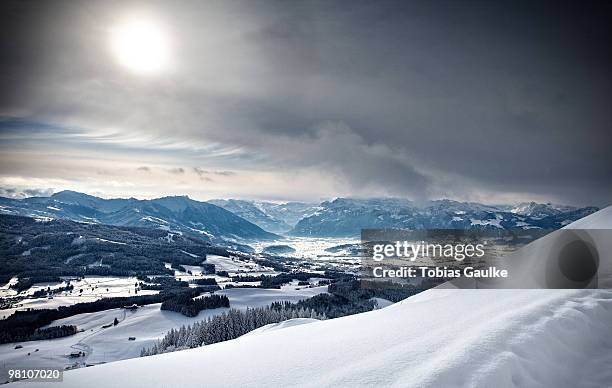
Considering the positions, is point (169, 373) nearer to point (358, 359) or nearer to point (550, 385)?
point (358, 359)

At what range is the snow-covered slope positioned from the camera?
6945 millimetres

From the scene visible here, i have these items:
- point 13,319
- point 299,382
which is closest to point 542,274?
point 299,382

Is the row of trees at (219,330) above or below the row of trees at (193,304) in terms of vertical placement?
above

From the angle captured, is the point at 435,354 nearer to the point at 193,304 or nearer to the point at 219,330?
the point at 219,330

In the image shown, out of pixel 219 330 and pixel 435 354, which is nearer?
pixel 435 354

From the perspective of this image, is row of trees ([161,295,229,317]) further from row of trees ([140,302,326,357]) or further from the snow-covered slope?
the snow-covered slope

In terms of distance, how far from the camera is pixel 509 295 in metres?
13.7

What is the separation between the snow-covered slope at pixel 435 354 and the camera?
6.95 m

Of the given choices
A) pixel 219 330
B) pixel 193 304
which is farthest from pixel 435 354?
pixel 193 304

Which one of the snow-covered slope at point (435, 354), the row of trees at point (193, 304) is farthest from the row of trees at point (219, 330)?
the snow-covered slope at point (435, 354)

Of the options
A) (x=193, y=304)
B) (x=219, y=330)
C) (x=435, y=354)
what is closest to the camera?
(x=435, y=354)

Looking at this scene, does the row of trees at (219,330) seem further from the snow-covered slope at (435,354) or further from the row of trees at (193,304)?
the snow-covered slope at (435,354)

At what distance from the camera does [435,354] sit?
7.92 metres

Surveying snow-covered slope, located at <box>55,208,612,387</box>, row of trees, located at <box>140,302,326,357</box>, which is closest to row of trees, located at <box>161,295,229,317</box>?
row of trees, located at <box>140,302,326,357</box>
